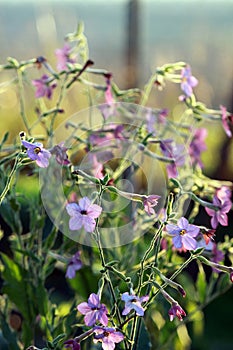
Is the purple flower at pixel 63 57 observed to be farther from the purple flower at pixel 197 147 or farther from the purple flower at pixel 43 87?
the purple flower at pixel 197 147

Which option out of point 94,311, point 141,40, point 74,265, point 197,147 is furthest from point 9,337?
point 141,40

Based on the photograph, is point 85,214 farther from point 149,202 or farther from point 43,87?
point 43,87

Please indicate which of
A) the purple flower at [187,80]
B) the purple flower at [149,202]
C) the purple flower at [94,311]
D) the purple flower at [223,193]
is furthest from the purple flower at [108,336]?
the purple flower at [187,80]

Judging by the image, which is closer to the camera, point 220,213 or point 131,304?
point 131,304

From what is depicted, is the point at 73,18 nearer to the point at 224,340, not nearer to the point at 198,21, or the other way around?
the point at 198,21

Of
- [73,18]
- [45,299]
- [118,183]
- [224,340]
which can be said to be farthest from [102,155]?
[73,18]

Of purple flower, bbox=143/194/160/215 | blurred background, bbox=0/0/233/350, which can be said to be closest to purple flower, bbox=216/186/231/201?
purple flower, bbox=143/194/160/215
